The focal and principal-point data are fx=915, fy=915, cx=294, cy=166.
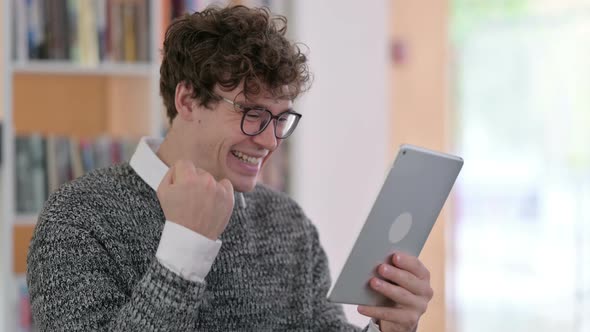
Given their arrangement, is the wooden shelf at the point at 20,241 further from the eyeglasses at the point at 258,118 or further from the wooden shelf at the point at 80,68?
the eyeglasses at the point at 258,118

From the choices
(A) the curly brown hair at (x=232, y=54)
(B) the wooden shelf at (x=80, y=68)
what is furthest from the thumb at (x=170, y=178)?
(B) the wooden shelf at (x=80, y=68)

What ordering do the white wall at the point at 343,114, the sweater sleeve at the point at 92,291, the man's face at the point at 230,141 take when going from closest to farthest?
the sweater sleeve at the point at 92,291 < the man's face at the point at 230,141 < the white wall at the point at 343,114

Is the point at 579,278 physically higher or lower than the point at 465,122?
lower

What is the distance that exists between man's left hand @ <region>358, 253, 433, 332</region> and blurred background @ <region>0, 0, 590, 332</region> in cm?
179

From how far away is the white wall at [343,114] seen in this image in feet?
12.9

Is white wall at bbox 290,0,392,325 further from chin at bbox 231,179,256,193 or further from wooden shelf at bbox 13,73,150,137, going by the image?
chin at bbox 231,179,256,193

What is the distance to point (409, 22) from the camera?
555cm

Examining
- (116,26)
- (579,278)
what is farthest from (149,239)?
(579,278)

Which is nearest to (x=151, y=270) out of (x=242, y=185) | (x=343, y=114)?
(x=242, y=185)

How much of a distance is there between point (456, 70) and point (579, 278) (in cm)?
158

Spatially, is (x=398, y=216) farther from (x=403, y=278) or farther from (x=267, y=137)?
(x=267, y=137)

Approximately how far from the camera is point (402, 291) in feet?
5.20

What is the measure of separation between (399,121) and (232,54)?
400 cm

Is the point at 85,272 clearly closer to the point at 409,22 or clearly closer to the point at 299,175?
the point at 299,175
